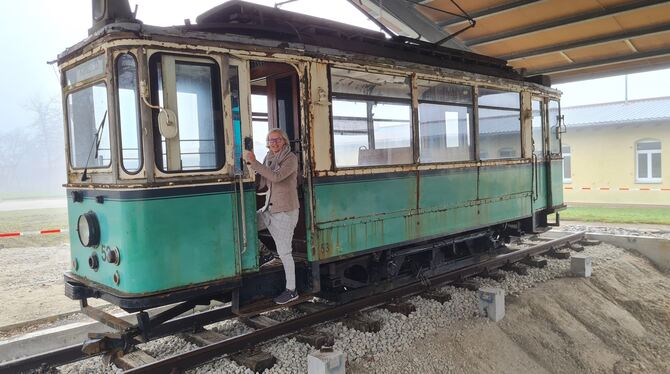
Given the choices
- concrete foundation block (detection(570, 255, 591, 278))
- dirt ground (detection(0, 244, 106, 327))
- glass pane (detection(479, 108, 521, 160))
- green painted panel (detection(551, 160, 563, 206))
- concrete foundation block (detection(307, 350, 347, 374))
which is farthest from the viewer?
green painted panel (detection(551, 160, 563, 206))

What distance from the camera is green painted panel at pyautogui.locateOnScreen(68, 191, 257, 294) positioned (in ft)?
13.2

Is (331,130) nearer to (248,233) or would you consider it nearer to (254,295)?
(248,233)

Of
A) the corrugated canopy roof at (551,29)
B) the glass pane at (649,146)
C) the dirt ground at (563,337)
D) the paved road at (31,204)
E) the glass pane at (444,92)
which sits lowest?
the dirt ground at (563,337)

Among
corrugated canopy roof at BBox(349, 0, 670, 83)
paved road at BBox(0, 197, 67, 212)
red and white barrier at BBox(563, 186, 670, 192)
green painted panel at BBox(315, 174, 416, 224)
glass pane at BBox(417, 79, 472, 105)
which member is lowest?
red and white barrier at BBox(563, 186, 670, 192)

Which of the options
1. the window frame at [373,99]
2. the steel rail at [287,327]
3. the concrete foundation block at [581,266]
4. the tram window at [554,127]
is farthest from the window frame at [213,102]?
the tram window at [554,127]

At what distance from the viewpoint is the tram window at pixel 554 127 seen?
Answer: 927 cm

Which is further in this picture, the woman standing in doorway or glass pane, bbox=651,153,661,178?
glass pane, bbox=651,153,661,178

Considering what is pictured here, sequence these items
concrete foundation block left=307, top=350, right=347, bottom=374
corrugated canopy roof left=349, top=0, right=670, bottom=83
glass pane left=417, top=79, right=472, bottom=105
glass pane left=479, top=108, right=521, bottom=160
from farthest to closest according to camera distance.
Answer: corrugated canopy roof left=349, top=0, right=670, bottom=83
glass pane left=479, top=108, right=521, bottom=160
glass pane left=417, top=79, right=472, bottom=105
concrete foundation block left=307, top=350, right=347, bottom=374

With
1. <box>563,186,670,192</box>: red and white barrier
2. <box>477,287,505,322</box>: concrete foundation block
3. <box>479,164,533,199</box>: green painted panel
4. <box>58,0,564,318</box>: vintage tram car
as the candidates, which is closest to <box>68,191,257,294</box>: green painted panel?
<box>58,0,564,318</box>: vintage tram car

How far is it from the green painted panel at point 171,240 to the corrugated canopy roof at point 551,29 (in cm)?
501

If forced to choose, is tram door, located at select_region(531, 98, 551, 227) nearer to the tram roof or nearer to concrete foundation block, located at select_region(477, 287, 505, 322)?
the tram roof

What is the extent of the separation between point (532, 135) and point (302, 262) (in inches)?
205

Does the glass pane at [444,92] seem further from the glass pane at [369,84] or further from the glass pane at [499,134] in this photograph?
the glass pane at [499,134]

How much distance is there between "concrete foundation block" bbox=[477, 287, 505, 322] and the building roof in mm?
15959
